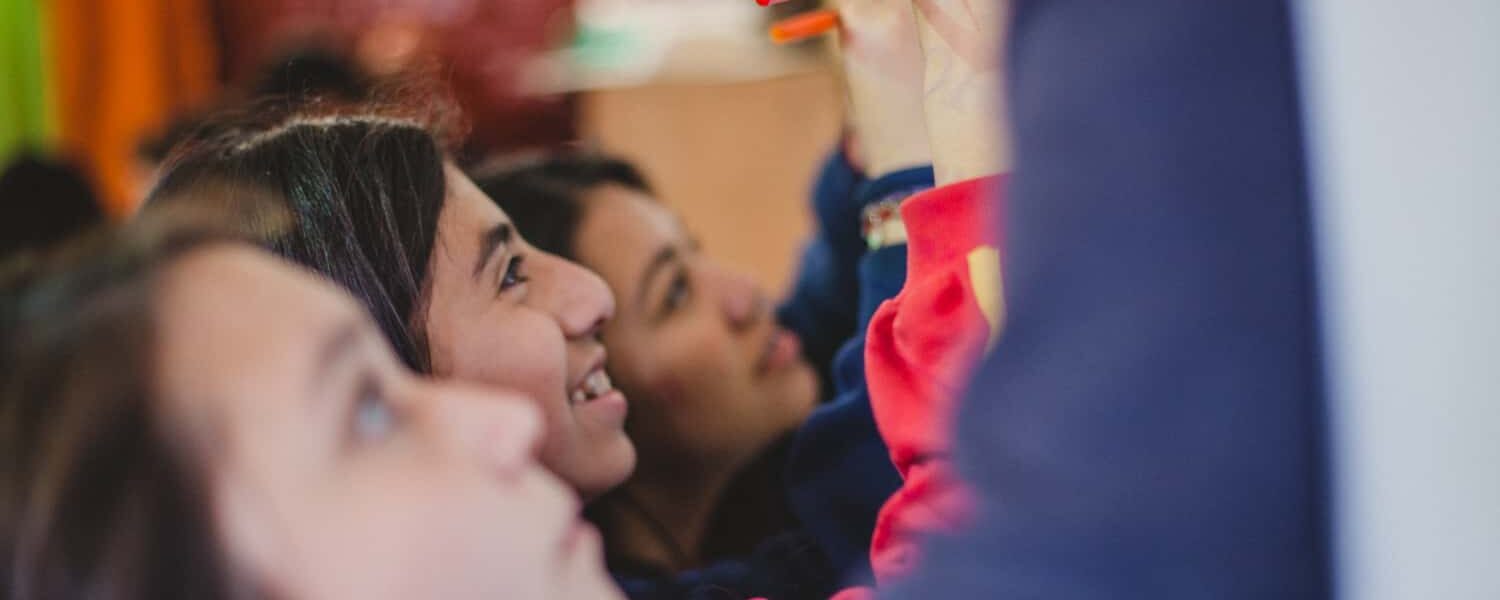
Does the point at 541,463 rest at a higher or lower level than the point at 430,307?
lower

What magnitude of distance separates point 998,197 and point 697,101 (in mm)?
1421

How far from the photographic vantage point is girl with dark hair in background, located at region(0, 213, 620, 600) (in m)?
0.39

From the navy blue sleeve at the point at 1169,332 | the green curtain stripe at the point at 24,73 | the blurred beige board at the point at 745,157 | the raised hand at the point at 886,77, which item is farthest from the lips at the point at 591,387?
the green curtain stripe at the point at 24,73

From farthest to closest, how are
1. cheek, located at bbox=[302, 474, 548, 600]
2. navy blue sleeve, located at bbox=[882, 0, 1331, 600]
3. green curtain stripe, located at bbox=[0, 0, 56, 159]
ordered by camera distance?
green curtain stripe, located at bbox=[0, 0, 56, 159]
cheek, located at bbox=[302, 474, 548, 600]
navy blue sleeve, located at bbox=[882, 0, 1331, 600]

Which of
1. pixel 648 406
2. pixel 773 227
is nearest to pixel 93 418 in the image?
pixel 648 406

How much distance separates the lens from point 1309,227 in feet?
1.00

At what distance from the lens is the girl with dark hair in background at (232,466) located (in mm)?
391

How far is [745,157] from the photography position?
1.76 m

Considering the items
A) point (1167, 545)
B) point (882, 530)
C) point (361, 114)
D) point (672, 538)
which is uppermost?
point (361, 114)

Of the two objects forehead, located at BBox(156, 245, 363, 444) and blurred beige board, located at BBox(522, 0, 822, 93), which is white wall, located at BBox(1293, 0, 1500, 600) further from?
blurred beige board, located at BBox(522, 0, 822, 93)

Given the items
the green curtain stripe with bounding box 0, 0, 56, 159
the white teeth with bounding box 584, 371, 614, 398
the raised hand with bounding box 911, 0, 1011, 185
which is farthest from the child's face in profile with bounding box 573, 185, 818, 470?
the green curtain stripe with bounding box 0, 0, 56, 159

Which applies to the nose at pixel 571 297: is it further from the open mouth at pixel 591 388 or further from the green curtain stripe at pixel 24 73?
the green curtain stripe at pixel 24 73

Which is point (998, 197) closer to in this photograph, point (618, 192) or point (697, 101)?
point (618, 192)

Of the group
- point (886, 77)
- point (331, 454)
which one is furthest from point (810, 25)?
point (331, 454)
